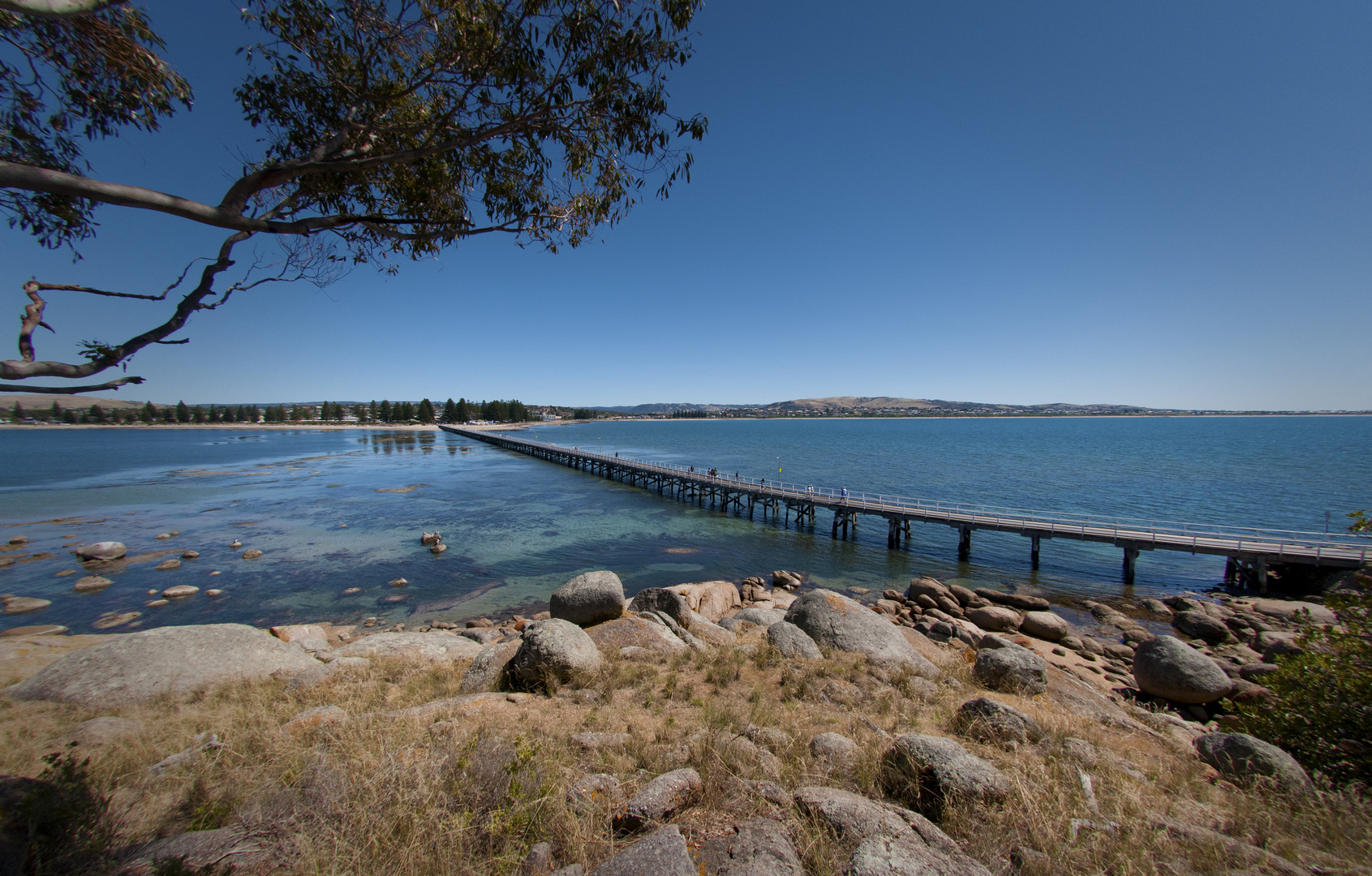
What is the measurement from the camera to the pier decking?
21.9 m

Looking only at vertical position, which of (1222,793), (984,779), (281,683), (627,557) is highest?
(984,779)

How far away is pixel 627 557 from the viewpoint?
2816cm

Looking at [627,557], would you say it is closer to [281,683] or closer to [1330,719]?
[281,683]

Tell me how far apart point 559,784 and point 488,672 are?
4.92 meters

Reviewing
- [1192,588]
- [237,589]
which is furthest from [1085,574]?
[237,589]

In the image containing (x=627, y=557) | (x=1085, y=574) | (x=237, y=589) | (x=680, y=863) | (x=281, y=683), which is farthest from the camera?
(x=627, y=557)

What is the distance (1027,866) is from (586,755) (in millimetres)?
4377

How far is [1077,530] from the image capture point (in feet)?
83.5

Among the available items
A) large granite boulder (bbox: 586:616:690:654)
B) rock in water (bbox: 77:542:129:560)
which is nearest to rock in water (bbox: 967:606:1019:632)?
large granite boulder (bbox: 586:616:690:654)

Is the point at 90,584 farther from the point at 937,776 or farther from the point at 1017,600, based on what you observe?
the point at 1017,600

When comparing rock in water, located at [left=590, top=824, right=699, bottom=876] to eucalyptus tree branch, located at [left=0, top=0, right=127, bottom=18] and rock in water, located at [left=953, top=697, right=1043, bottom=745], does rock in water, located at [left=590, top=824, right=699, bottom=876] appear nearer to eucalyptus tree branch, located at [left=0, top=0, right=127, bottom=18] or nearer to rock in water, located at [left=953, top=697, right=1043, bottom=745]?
rock in water, located at [left=953, top=697, right=1043, bottom=745]

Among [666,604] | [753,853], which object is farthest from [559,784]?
[666,604]

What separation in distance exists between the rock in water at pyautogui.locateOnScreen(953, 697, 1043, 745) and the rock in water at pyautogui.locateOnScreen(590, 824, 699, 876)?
16.3 ft

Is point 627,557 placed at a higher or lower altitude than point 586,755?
lower
